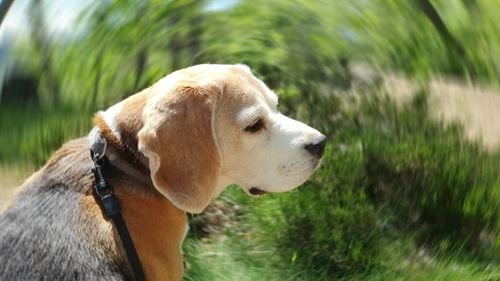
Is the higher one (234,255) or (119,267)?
(119,267)

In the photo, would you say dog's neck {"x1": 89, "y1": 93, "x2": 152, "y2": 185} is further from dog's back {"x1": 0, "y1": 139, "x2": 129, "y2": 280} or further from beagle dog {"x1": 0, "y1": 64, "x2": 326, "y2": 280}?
dog's back {"x1": 0, "y1": 139, "x2": 129, "y2": 280}

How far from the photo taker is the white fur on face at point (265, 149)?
322 centimetres

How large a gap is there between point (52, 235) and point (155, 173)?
0.50m

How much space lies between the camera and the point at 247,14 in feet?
17.4

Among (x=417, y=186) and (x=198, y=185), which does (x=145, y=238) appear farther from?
(x=417, y=186)

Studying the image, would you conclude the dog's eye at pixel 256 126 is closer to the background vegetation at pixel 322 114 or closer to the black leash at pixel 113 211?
the black leash at pixel 113 211

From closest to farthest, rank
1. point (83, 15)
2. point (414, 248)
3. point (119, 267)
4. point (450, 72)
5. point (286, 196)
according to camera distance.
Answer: point (119, 267), point (450, 72), point (414, 248), point (83, 15), point (286, 196)

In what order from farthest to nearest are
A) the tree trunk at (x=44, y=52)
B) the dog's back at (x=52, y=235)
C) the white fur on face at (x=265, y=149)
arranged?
the tree trunk at (x=44, y=52) → the white fur on face at (x=265, y=149) → the dog's back at (x=52, y=235)

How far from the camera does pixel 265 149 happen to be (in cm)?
326

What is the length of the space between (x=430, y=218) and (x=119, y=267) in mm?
2552

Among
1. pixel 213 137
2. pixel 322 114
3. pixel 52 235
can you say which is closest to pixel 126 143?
pixel 213 137

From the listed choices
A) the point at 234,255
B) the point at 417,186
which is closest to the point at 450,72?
the point at 417,186

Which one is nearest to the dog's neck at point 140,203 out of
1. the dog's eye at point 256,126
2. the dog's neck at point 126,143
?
the dog's neck at point 126,143

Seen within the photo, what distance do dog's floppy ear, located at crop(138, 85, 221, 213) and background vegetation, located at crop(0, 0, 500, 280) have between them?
201 cm
